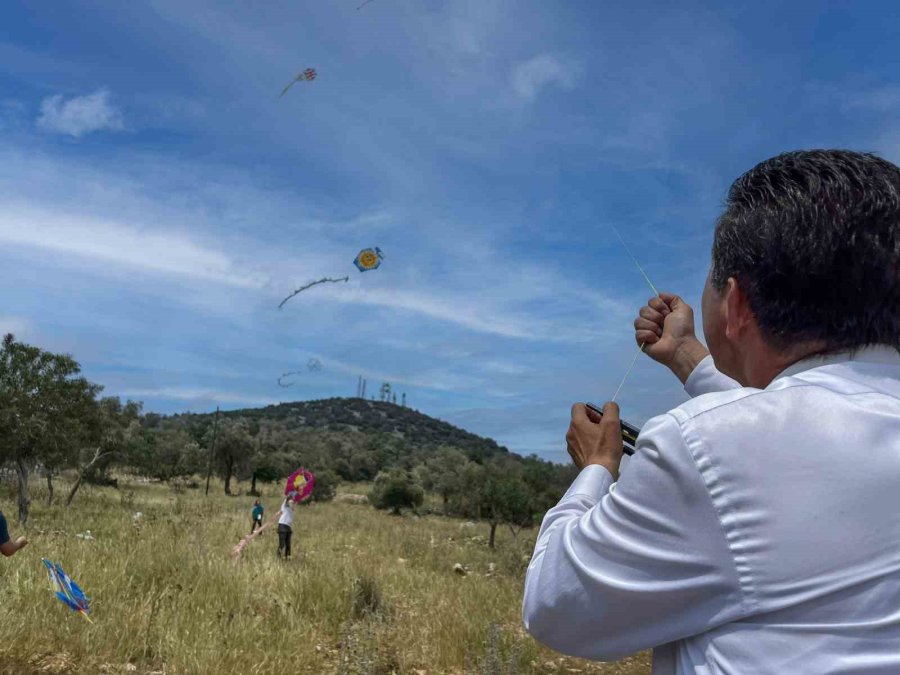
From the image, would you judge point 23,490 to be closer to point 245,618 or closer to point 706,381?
point 245,618

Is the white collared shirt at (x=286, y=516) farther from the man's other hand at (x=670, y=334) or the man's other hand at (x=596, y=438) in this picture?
the man's other hand at (x=596, y=438)

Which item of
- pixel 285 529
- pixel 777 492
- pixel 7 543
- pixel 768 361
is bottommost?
pixel 285 529

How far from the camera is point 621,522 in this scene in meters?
1.00

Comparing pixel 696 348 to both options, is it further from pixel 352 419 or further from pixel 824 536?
pixel 352 419

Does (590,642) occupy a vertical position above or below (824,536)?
below

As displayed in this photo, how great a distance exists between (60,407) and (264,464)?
80.0 ft

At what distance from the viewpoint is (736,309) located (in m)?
1.19

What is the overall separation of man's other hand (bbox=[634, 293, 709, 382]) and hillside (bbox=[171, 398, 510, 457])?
95214 millimetres

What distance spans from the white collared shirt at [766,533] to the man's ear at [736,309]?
0.60 ft

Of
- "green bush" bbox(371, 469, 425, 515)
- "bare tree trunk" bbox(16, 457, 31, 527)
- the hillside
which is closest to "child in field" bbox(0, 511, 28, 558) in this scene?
"bare tree trunk" bbox(16, 457, 31, 527)

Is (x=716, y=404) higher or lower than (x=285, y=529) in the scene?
higher

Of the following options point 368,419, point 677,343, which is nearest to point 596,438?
point 677,343

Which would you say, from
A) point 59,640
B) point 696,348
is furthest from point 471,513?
point 696,348

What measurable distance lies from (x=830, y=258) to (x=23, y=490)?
62.3 ft
